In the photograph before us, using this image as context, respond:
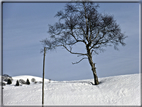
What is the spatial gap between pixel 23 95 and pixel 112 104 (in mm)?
7392

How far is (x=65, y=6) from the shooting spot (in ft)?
69.2

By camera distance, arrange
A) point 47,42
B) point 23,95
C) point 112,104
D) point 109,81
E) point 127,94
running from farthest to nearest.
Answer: point 47,42 → point 109,81 → point 23,95 → point 127,94 → point 112,104

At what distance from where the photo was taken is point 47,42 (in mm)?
21312

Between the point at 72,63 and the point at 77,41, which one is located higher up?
the point at 77,41

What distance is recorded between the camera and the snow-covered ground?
16438mm

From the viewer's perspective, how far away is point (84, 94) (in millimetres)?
17438

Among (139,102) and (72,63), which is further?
(72,63)

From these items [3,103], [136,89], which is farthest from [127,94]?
[3,103]

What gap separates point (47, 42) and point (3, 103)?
7.01 meters

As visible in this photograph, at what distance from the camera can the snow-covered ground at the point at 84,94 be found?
16.4 metres

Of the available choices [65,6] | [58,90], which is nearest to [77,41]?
[65,6]

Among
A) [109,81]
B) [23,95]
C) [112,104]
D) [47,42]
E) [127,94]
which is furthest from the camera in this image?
[47,42]

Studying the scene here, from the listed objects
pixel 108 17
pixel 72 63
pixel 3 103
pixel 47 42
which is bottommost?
pixel 3 103

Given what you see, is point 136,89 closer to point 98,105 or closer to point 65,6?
point 98,105
